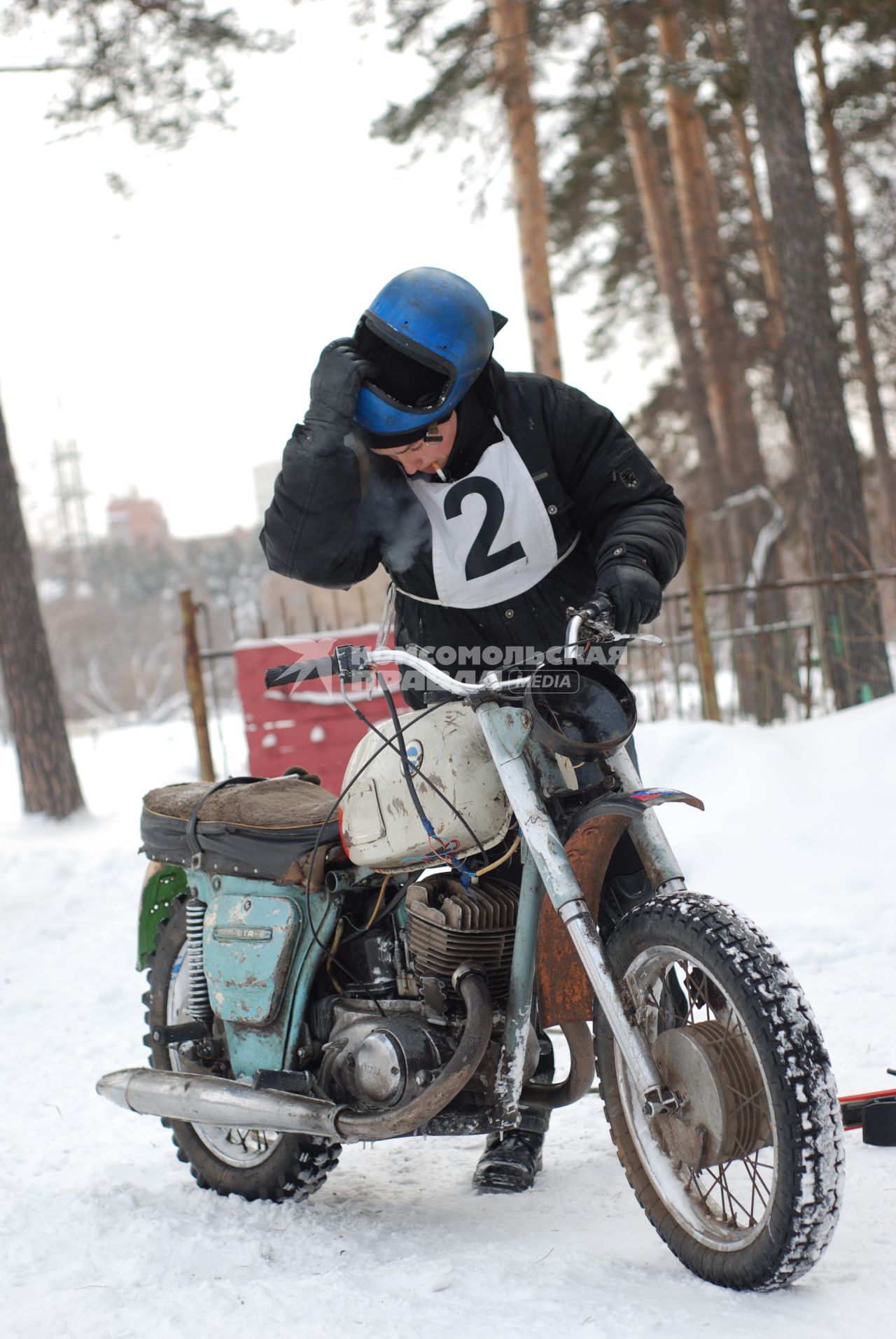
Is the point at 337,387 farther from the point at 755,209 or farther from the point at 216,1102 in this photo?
the point at 755,209

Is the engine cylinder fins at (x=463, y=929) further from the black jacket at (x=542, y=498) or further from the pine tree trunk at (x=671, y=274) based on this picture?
the pine tree trunk at (x=671, y=274)

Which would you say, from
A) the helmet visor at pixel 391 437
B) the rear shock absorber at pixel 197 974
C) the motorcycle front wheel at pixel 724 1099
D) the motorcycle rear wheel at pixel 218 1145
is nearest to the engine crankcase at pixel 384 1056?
the motorcycle rear wheel at pixel 218 1145

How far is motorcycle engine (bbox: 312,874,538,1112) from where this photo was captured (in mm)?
2482

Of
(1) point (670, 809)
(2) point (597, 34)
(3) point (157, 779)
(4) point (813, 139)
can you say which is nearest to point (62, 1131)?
(1) point (670, 809)

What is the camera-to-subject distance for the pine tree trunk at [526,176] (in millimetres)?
9969

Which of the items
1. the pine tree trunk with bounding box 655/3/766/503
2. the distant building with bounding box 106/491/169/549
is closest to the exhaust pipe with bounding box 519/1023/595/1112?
the pine tree trunk with bounding box 655/3/766/503

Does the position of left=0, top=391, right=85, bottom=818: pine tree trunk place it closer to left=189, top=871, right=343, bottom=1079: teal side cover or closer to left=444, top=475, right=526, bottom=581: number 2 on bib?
left=189, top=871, right=343, bottom=1079: teal side cover

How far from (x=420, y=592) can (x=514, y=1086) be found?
1.08 m

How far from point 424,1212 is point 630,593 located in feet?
4.80

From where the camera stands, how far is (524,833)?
2260 mm

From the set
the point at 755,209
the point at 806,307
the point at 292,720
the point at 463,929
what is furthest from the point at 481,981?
the point at 755,209

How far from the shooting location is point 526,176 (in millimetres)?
10180

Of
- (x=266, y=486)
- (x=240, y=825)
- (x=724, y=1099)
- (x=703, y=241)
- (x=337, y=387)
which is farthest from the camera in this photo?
(x=703, y=241)

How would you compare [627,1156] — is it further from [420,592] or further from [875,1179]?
[420,592]
